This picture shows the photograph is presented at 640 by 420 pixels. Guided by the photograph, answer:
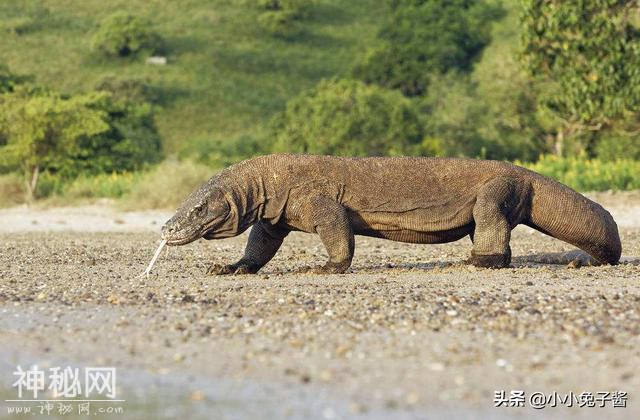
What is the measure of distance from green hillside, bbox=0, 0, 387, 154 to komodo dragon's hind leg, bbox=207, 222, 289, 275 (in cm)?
4614

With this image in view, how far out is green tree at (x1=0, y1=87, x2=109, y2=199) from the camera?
34.1 metres

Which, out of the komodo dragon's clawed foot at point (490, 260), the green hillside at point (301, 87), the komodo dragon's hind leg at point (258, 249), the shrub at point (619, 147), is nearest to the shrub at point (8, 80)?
the green hillside at point (301, 87)

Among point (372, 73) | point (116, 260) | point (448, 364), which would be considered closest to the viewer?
point (448, 364)

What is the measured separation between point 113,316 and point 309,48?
70.3 m

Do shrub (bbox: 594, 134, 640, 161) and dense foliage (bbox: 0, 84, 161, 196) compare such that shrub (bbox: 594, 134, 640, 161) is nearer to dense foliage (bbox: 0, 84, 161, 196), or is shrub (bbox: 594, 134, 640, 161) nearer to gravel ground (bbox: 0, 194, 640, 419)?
dense foliage (bbox: 0, 84, 161, 196)

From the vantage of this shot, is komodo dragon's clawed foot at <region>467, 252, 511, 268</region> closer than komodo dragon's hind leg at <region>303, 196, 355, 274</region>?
No

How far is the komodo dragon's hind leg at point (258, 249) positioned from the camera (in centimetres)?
1299

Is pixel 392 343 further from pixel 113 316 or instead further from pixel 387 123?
pixel 387 123

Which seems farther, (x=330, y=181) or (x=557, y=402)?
(x=330, y=181)

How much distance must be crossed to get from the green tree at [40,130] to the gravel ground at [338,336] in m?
20.9

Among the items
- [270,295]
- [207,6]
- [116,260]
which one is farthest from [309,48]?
[270,295]

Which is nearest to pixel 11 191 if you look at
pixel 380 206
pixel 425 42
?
pixel 380 206

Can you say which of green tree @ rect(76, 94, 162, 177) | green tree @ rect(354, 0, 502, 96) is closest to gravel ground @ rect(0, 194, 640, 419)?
green tree @ rect(76, 94, 162, 177)

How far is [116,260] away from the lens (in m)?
15.4
